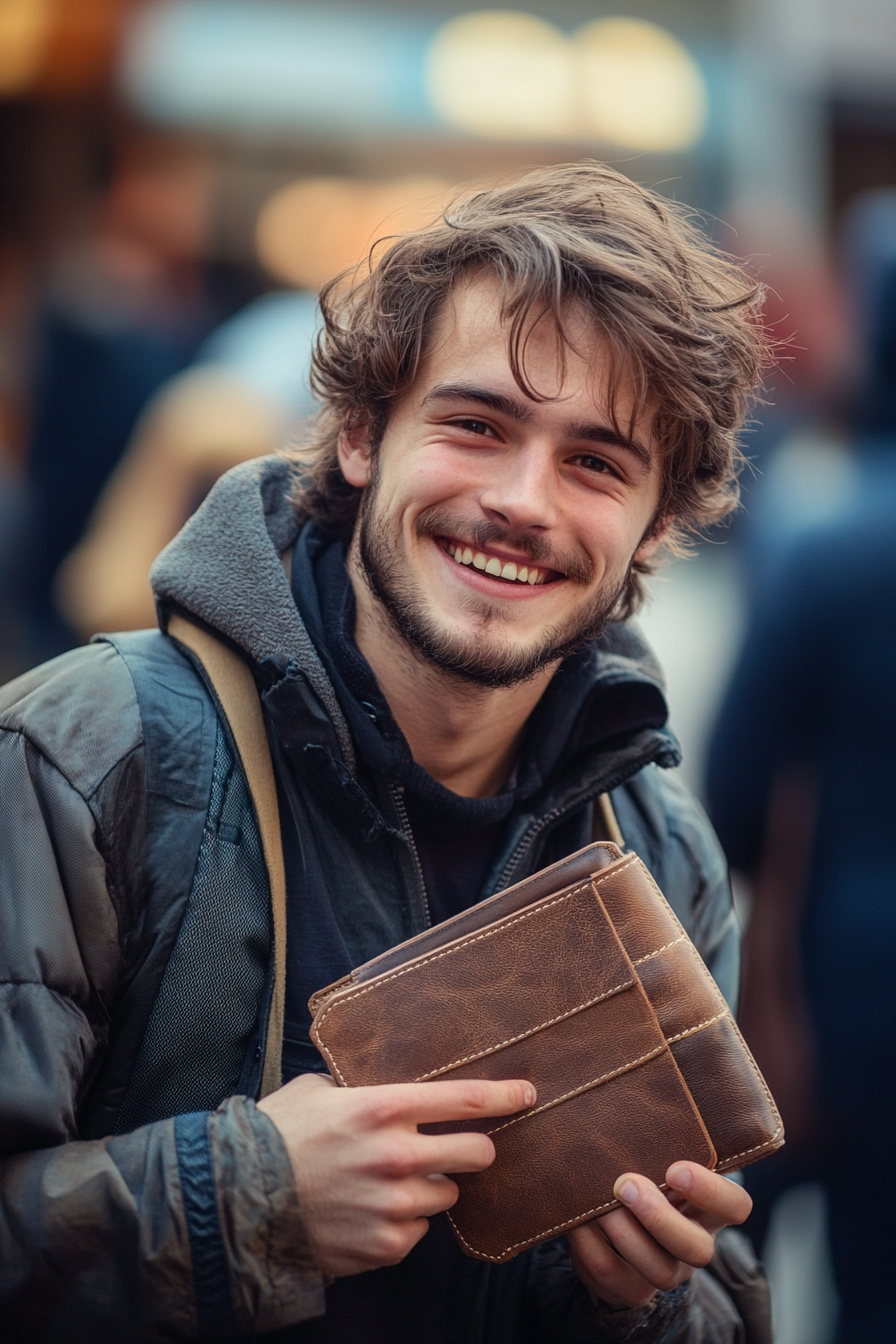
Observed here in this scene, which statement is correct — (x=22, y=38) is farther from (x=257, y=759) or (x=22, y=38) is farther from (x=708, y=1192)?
(x=708, y=1192)

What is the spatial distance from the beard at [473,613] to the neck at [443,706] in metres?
0.04

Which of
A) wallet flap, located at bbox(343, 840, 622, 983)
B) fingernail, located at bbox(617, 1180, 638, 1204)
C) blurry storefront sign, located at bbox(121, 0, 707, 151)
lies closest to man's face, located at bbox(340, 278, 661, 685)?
wallet flap, located at bbox(343, 840, 622, 983)

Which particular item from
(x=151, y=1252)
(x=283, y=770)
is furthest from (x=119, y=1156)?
(x=283, y=770)

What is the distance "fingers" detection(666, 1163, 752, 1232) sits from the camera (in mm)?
1747

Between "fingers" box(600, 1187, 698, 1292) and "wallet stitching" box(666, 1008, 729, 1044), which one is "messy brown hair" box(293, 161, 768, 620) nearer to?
"wallet stitching" box(666, 1008, 729, 1044)

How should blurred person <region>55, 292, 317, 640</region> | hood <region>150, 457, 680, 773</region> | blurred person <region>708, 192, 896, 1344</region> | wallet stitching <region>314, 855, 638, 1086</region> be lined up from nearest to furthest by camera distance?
wallet stitching <region>314, 855, 638, 1086</region> → hood <region>150, 457, 680, 773</region> → blurred person <region>708, 192, 896, 1344</region> → blurred person <region>55, 292, 317, 640</region>

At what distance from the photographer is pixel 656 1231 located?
5.75ft

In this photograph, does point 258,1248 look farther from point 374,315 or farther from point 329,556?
point 374,315

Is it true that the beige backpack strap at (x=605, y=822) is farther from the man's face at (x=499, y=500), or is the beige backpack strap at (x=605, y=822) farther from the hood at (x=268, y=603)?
the man's face at (x=499, y=500)

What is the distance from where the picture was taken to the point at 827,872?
9.88 feet

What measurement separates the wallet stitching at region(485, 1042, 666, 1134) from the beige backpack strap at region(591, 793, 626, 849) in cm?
50

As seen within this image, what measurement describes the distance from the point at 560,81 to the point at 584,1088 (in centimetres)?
918

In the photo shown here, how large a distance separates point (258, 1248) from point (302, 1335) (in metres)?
0.31

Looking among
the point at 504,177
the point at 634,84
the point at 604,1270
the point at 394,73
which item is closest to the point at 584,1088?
the point at 604,1270
